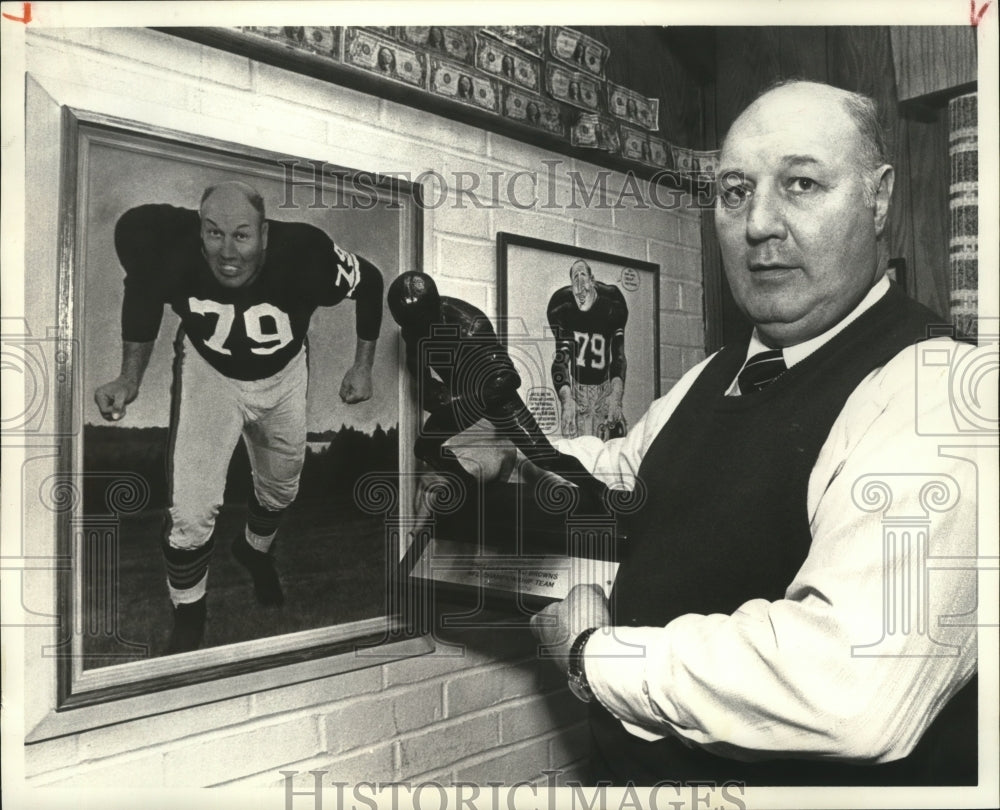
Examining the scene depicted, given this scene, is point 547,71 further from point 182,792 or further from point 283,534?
point 182,792

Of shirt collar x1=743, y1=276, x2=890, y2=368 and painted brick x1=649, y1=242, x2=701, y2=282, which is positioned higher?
painted brick x1=649, y1=242, x2=701, y2=282

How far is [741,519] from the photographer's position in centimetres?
115

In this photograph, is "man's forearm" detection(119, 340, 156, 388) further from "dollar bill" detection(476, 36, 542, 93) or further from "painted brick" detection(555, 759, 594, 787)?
"painted brick" detection(555, 759, 594, 787)

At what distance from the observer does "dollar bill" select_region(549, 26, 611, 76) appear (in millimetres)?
1250

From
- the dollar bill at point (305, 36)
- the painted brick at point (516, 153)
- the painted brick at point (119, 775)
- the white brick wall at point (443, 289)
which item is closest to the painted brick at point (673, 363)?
the white brick wall at point (443, 289)

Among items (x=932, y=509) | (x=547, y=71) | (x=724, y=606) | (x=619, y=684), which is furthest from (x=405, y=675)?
(x=547, y=71)

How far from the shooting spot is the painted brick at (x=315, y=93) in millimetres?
1156

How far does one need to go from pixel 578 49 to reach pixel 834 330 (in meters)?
0.56

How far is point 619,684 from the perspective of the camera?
3.86ft

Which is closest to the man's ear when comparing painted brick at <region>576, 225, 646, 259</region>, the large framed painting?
painted brick at <region>576, 225, 646, 259</region>

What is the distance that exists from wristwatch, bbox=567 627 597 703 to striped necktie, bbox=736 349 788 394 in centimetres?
41

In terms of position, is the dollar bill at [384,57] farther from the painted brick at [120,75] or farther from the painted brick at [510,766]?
the painted brick at [510,766]

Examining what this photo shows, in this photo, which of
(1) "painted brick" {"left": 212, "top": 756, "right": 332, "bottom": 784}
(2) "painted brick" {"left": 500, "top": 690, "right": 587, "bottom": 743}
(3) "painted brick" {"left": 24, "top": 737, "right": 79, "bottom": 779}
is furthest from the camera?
(2) "painted brick" {"left": 500, "top": 690, "right": 587, "bottom": 743}

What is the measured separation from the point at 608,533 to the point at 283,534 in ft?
1.52
